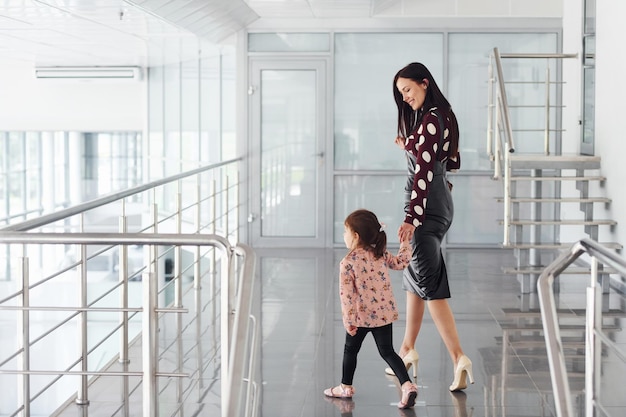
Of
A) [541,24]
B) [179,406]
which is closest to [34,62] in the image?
[541,24]

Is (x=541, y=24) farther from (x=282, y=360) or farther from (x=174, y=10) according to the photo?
(x=282, y=360)

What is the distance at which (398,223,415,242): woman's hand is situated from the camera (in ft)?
13.2

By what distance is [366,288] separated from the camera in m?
3.97

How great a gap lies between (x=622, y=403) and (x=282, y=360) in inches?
69.0

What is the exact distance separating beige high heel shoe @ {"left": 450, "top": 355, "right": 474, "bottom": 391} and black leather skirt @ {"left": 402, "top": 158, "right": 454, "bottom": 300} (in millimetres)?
311

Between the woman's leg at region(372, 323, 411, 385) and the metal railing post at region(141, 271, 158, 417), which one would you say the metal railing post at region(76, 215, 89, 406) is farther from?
the woman's leg at region(372, 323, 411, 385)

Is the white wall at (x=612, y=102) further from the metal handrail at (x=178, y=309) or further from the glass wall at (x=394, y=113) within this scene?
the metal handrail at (x=178, y=309)

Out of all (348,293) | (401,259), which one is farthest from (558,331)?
(348,293)

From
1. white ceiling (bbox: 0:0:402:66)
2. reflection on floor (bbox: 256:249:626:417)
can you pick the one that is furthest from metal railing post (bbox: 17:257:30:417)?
white ceiling (bbox: 0:0:402:66)

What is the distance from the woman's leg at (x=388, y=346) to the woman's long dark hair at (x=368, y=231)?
12.3 inches

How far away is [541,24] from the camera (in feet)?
31.3

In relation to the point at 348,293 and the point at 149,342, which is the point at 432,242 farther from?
the point at 149,342

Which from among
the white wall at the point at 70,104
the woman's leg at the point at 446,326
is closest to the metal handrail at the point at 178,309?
the woman's leg at the point at 446,326

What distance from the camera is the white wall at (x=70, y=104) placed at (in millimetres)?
14758
